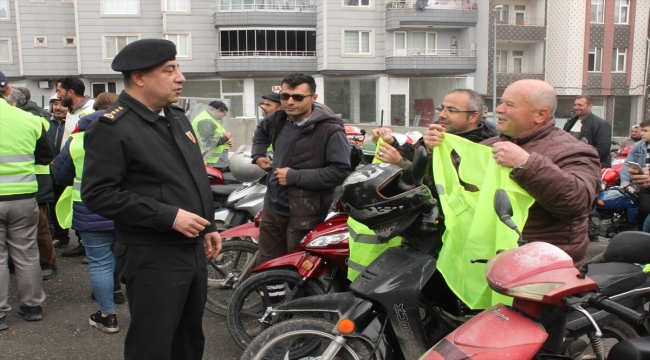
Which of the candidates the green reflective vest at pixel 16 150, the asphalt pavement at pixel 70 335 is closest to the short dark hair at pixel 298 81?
the asphalt pavement at pixel 70 335

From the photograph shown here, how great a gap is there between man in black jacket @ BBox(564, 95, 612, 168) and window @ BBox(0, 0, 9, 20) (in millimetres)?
39169

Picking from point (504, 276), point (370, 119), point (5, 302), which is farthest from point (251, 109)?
point (504, 276)

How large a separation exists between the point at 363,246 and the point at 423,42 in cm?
3775

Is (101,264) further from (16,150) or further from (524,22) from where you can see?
(524,22)

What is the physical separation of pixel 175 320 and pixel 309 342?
2.23ft

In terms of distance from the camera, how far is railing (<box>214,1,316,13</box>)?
123 ft

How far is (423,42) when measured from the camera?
129 feet

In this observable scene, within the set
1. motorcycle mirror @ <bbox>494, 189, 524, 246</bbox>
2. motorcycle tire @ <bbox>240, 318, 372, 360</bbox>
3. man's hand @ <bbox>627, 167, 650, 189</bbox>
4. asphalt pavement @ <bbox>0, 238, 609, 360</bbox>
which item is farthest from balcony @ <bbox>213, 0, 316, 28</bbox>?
motorcycle mirror @ <bbox>494, 189, 524, 246</bbox>

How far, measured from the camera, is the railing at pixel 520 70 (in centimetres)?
3922

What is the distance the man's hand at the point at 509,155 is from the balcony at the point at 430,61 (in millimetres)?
36194

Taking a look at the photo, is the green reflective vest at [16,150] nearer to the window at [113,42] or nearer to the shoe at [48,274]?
the shoe at [48,274]

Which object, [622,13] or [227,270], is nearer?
[227,270]

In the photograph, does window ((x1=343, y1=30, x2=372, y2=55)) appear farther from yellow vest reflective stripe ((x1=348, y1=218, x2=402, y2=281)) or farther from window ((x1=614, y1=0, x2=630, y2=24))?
yellow vest reflective stripe ((x1=348, y1=218, x2=402, y2=281))

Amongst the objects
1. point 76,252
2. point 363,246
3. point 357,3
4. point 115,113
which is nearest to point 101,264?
point 115,113
